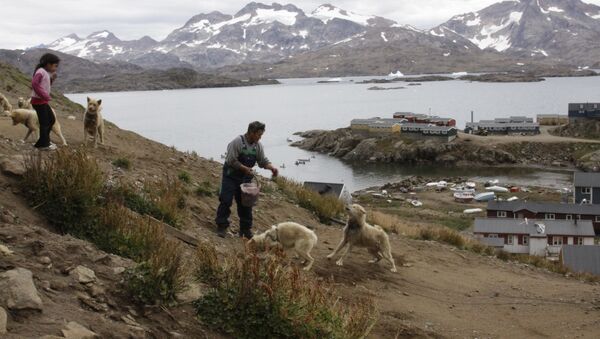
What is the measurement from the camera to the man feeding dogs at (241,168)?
1019 centimetres

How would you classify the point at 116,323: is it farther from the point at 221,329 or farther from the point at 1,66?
the point at 1,66

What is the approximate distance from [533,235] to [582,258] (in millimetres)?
11172

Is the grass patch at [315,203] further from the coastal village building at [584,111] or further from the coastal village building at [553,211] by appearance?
the coastal village building at [584,111]

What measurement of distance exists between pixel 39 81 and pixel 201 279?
21.4 feet

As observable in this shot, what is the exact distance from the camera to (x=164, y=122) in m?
125

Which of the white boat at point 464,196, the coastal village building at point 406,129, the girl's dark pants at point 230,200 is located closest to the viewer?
the girl's dark pants at point 230,200

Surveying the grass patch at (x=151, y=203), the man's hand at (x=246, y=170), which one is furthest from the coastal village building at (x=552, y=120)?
the grass patch at (x=151, y=203)

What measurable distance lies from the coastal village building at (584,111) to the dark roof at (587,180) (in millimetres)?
49156

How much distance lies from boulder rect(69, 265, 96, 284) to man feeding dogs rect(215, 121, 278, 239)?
4447 millimetres

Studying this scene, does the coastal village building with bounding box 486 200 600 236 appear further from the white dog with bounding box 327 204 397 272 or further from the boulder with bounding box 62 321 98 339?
the boulder with bounding box 62 321 98 339

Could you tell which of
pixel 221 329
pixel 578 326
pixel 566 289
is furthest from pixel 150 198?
pixel 566 289

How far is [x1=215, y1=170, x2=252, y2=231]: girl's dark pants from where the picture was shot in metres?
10.6

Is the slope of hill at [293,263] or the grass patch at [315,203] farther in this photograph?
the grass patch at [315,203]

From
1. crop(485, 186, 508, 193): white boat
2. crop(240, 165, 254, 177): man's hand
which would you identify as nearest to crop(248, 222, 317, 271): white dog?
crop(240, 165, 254, 177): man's hand
